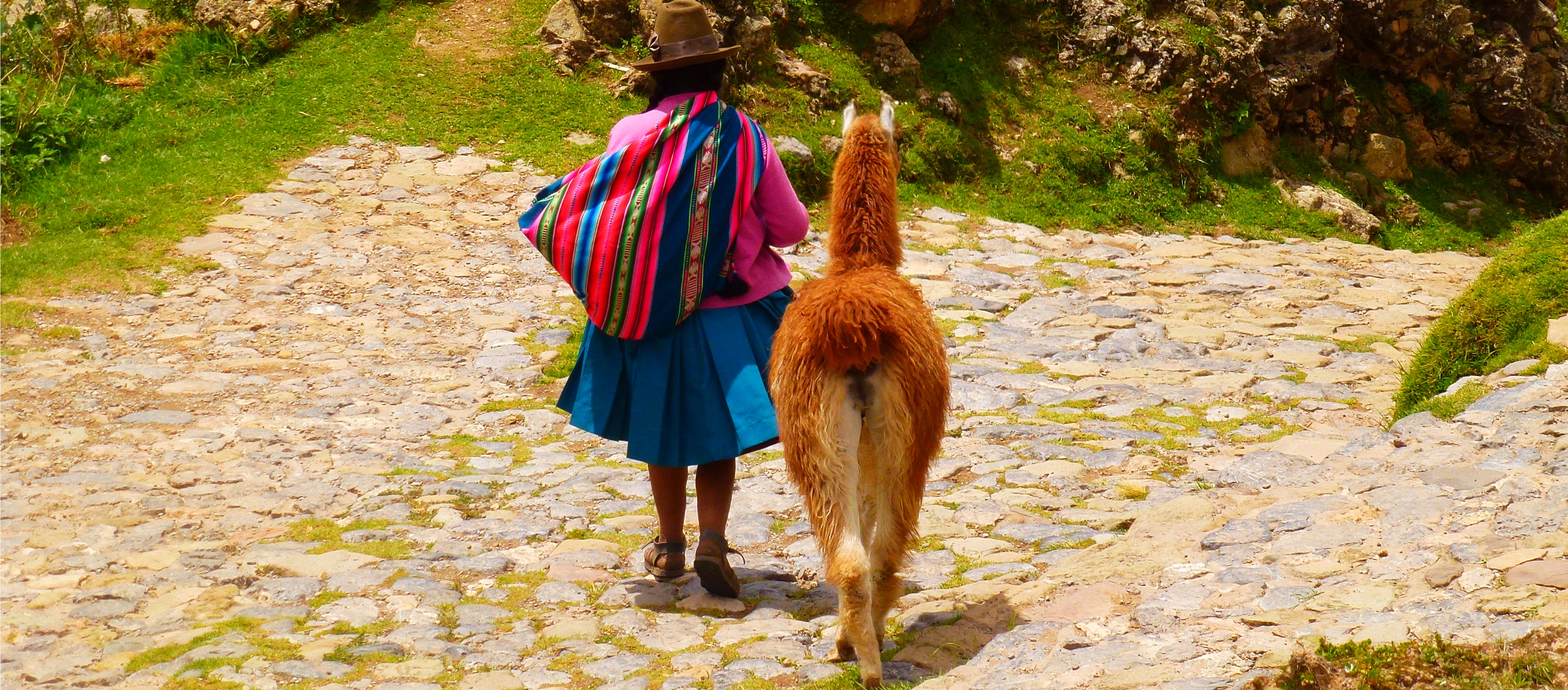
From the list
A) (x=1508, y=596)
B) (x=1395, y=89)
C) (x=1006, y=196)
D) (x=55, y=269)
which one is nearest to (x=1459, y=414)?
(x=1508, y=596)

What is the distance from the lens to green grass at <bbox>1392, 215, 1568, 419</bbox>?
6.34 m

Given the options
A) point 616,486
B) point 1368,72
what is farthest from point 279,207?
point 1368,72

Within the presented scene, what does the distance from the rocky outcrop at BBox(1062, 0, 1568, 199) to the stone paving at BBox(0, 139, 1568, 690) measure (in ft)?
11.8

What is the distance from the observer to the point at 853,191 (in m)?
4.97

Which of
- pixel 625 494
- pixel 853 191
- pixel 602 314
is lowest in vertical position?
pixel 625 494

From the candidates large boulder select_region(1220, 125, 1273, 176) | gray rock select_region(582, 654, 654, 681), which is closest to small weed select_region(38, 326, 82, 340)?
gray rock select_region(582, 654, 654, 681)

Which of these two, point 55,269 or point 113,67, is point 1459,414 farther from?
point 113,67

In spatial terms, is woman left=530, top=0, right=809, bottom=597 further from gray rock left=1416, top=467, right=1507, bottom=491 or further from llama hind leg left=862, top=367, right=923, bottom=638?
gray rock left=1416, top=467, right=1507, bottom=491

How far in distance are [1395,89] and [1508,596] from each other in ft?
43.3

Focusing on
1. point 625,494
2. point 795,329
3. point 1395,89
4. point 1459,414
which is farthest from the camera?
point 1395,89

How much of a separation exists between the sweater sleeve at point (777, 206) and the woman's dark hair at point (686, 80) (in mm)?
352

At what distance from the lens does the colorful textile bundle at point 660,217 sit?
5004 millimetres

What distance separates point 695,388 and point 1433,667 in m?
2.83

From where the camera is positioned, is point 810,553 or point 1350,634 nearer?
point 1350,634
